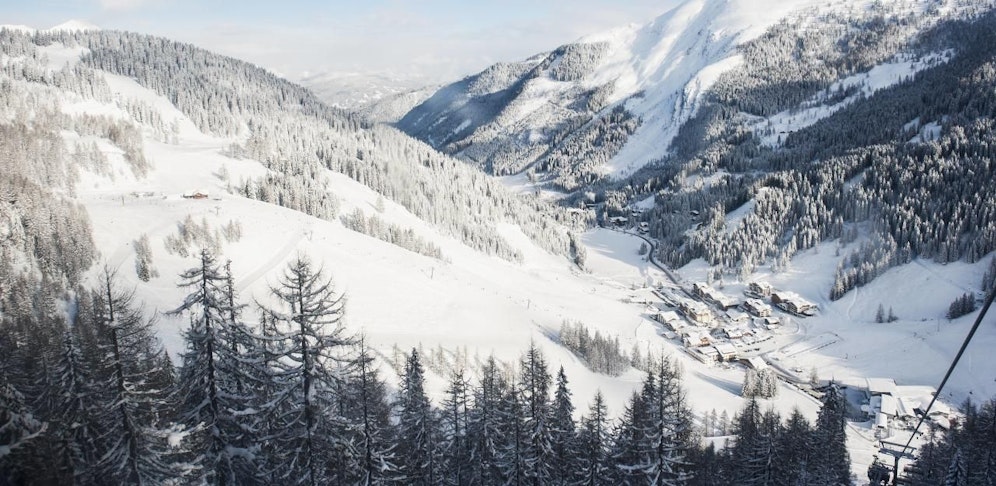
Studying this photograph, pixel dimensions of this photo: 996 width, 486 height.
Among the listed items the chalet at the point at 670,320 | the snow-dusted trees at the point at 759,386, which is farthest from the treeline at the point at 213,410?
the chalet at the point at 670,320

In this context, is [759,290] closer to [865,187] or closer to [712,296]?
[712,296]

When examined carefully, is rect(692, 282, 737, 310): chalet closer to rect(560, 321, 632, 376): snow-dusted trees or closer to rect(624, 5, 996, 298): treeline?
rect(624, 5, 996, 298): treeline

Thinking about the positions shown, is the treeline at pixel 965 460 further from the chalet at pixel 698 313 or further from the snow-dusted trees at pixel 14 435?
the chalet at pixel 698 313

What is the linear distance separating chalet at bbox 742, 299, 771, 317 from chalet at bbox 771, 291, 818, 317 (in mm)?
2340

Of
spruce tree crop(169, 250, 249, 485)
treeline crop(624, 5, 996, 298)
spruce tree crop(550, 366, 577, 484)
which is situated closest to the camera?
spruce tree crop(169, 250, 249, 485)

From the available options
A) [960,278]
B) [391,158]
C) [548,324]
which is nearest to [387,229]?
[548,324]

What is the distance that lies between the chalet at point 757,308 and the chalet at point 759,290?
3.71m

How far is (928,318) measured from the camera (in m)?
87.9

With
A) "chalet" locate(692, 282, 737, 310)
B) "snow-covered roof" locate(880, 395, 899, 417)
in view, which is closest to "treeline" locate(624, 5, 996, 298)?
"chalet" locate(692, 282, 737, 310)

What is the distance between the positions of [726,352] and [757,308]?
22.6 metres

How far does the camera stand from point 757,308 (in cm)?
9969

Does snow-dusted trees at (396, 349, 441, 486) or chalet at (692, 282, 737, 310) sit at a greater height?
snow-dusted trees at (396, 349, 441, 486)

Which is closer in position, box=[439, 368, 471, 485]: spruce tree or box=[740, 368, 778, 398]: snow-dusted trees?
box=[439, 368, 471, 485]: spruce tree

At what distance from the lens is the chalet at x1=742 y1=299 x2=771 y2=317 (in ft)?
323
